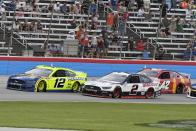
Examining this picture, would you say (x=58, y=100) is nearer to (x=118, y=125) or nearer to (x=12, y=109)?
(x=12, y=109)

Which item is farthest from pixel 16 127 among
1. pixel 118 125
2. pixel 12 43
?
pixel 12 43

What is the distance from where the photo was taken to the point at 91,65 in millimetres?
40156

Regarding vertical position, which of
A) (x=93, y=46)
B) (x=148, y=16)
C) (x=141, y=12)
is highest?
(x=141, y=12)

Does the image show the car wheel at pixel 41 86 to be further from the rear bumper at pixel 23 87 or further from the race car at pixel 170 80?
the race car at pixel 170 80

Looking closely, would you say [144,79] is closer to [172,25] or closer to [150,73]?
[150,73]

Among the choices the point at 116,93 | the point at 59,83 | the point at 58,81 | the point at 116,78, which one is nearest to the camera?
the point at 116,93

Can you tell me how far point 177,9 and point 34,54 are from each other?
13158 mm

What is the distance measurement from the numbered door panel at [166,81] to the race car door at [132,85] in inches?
140

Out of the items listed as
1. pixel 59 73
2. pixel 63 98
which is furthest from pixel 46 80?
pixel 63 98

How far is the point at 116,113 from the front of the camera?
22062 millimetres

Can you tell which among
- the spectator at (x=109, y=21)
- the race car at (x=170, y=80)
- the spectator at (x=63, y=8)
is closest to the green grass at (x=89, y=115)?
the race car at (x=170, y=80)

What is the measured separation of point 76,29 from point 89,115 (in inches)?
788

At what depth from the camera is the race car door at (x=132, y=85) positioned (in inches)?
1201

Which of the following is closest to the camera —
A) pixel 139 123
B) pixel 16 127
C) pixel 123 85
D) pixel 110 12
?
pixel 16 127
